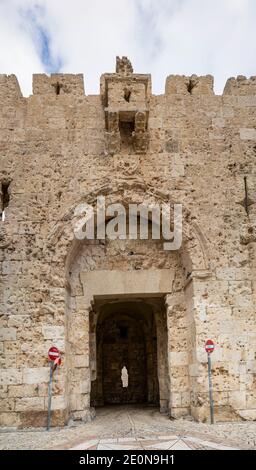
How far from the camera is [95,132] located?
8.67 meters

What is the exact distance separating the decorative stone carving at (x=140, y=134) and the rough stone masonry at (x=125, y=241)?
0.07ft

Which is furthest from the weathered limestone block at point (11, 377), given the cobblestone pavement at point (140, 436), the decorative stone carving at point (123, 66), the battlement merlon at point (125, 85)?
the decorative stone carving at point (123, 66)

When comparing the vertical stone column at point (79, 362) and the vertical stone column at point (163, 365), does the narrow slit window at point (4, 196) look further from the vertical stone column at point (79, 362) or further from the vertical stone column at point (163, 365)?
the vertical stone column at point (163, 365)

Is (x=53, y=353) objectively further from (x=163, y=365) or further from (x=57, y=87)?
(x=57, y=87)

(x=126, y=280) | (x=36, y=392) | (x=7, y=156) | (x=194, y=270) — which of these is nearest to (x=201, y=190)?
(x=194, y=270)

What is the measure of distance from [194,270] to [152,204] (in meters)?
1.43

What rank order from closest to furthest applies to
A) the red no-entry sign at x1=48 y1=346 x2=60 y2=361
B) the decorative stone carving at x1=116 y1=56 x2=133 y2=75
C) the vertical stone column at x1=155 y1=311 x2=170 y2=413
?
the red no-entry sign at x1=48 y1=346 x2=60 y2=361, the decorative stone carving at x1=116 y1=56 x2=133 y2=75, the vertical stone column at x1=155 y1=311 x2=170 y2=413

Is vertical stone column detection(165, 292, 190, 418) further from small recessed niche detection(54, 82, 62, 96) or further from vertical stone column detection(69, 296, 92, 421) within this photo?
small recessed niche detection(54, 82, 62, 96)

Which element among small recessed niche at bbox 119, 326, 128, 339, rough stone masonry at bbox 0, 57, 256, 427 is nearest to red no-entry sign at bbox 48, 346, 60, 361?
rough stone masonry at bbox 0, 57, 256, 427

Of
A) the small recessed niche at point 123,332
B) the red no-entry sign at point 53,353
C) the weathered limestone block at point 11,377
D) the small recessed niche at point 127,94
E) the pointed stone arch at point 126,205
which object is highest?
the small recessed niche at point 127,94

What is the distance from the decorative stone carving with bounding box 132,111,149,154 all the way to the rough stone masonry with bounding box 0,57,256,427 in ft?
0.07

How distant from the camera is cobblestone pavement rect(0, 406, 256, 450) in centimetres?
552

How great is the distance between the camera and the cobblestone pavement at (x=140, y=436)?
552 cm
